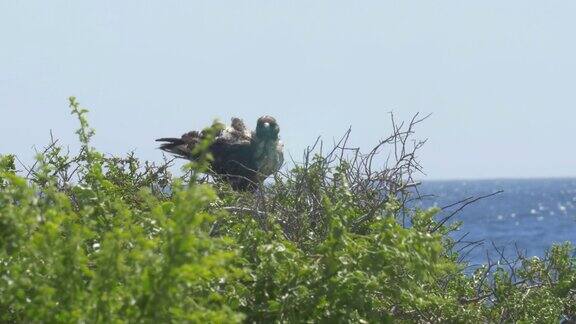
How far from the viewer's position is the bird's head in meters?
9.05

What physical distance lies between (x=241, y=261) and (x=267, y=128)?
5.07 m

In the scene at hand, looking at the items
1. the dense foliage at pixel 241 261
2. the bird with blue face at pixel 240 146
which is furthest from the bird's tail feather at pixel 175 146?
the dense foliage at pixel 241 261

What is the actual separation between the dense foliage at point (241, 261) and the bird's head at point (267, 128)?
2.97 m

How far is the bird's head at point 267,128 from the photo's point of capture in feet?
29.7

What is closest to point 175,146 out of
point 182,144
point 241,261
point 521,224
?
point 182,144

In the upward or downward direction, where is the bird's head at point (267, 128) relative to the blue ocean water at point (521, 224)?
upward

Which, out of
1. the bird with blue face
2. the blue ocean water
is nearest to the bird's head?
the bird with blue face

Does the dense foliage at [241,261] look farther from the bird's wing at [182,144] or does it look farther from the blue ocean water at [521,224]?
the blue ocean water at [521,224]

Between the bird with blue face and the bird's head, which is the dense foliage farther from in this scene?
the bird's head

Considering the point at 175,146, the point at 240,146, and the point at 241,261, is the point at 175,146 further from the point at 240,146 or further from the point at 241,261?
the point at 241,261

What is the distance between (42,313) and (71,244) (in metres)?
0.21

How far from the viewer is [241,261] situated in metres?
4.04

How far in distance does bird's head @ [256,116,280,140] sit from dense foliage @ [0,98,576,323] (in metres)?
2.97

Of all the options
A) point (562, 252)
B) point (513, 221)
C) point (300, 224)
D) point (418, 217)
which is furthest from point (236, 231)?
point (513, 221)
